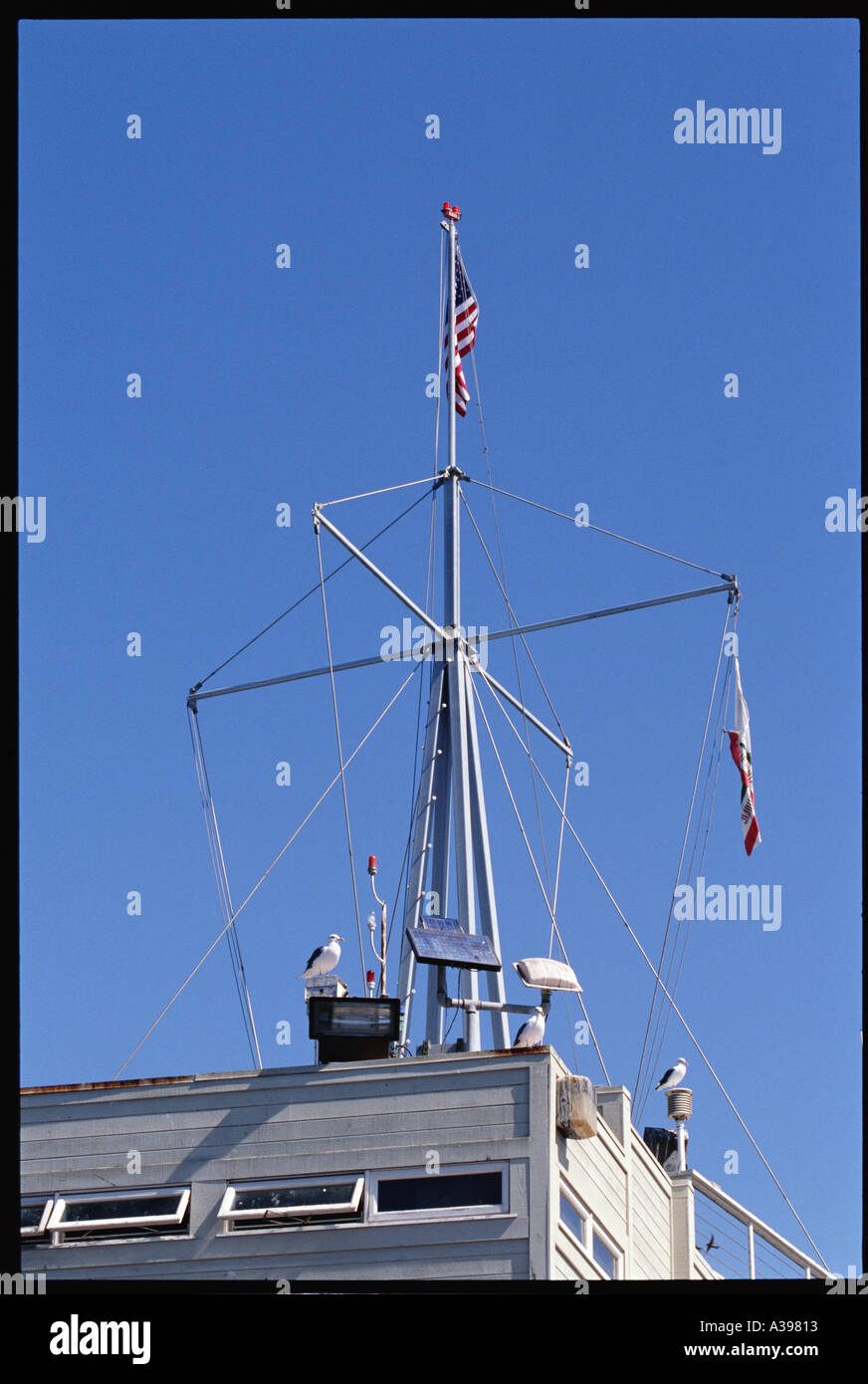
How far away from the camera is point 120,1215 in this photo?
19.5m

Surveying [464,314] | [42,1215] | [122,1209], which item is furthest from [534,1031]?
[464,314]

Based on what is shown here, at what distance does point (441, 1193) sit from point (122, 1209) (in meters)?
3.12

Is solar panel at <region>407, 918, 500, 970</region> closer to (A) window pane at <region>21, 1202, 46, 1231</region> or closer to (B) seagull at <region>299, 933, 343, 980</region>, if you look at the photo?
(B) seagull at <region>299, 933, 343, 980</region>

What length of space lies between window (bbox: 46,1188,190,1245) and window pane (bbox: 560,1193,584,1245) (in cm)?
341

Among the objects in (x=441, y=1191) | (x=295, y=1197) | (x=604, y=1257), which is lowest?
(x=604, y=1257)

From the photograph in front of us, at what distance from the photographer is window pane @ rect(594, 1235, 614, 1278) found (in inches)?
791

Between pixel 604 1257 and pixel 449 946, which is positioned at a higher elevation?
pixel 449 946

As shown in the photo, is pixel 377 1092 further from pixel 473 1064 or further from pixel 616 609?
pixel 616 609

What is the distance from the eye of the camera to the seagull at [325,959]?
22.2m

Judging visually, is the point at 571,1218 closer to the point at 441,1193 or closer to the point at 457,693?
the point at 441,1193

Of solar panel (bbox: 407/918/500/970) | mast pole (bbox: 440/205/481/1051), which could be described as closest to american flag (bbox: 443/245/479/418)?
mast pole (bbox: 440/205/481/1051)

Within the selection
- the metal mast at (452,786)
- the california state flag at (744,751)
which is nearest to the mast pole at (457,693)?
the metal mast at (452,786)

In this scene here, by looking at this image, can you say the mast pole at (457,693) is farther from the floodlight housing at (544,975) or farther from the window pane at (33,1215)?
the window pane at (33,1215)
